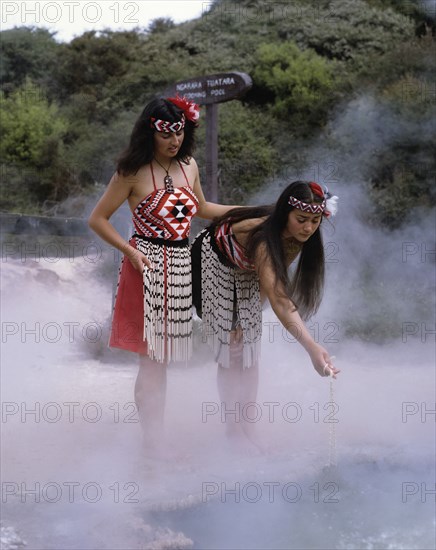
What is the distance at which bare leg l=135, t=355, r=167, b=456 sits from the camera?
2.98m

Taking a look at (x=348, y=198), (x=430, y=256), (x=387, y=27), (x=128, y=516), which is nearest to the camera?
(x=128, y=516)

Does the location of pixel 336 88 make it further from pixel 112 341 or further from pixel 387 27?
pixel 112 341

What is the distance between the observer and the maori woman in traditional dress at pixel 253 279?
258cm

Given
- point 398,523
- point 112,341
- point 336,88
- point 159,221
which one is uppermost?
point 336,88

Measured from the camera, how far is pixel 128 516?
8.13 feet

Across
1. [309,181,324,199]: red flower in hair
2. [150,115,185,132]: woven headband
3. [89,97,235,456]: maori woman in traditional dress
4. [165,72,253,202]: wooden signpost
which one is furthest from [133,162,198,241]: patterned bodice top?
[165,72,253,202]: wooden signpost

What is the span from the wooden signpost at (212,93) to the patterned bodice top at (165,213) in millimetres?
1918

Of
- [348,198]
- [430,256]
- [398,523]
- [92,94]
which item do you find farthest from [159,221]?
[92,94]

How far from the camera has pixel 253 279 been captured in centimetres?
300

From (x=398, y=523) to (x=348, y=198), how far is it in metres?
5.21

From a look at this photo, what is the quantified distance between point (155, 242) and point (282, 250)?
558mm

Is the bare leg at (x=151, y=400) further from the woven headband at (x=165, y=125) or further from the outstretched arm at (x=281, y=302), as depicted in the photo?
the woven headband at (x=165, y=125)

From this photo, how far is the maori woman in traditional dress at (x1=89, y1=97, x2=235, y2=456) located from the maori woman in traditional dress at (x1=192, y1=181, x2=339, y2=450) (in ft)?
0.38

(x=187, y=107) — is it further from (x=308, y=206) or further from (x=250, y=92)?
(x=250, y=92)
